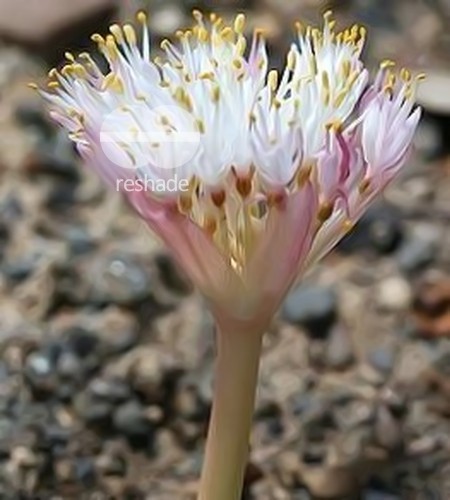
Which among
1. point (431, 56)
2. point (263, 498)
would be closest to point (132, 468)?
point (263, 498)

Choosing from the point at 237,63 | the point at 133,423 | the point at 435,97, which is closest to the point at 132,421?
the point at 133,423

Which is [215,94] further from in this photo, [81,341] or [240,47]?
[81,341]

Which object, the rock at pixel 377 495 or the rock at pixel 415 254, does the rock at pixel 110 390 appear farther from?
the rock at pixel 415 254

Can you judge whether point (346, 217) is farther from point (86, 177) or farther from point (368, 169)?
point (86, 177)

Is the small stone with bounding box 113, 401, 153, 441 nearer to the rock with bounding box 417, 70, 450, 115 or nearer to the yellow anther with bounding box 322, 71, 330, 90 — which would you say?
the yellow anther with bounding box 322, 71, 330, 90

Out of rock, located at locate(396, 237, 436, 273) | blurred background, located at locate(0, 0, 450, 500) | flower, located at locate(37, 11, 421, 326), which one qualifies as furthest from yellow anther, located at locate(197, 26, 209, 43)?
rock, located at locate(396, 237, 436, 273)

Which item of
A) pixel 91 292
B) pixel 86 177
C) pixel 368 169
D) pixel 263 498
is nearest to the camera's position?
pixel 368 169
